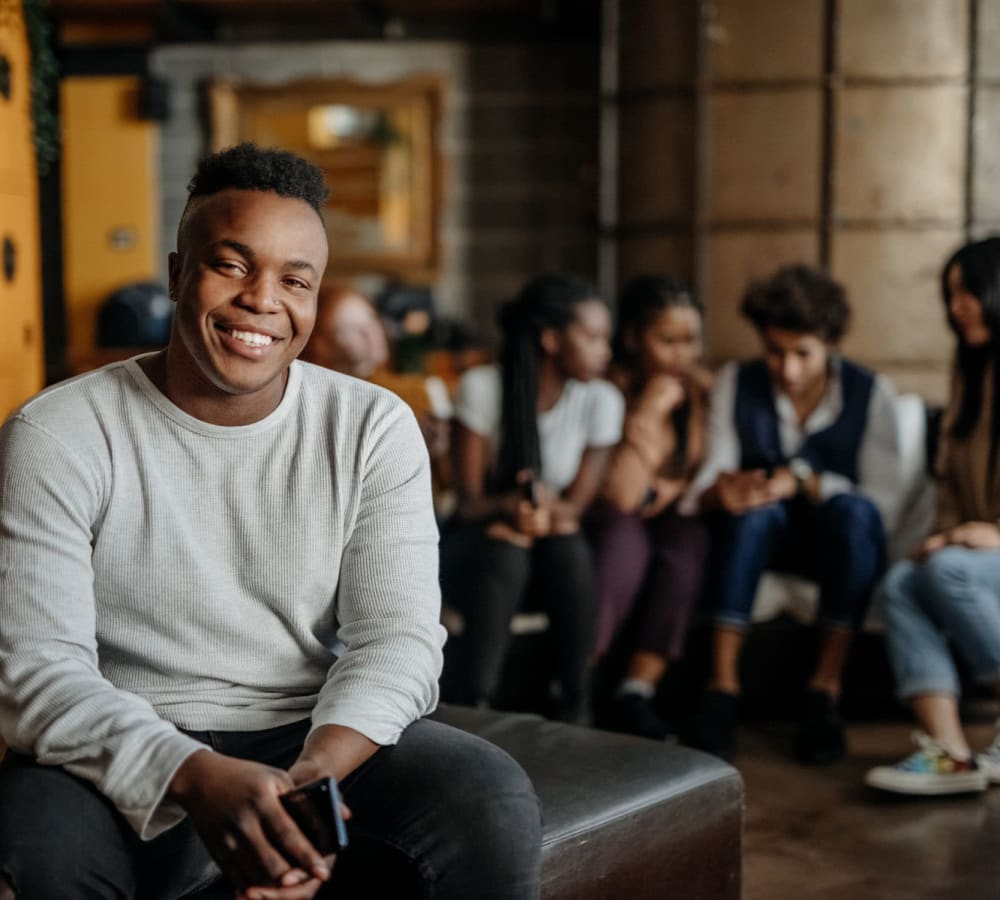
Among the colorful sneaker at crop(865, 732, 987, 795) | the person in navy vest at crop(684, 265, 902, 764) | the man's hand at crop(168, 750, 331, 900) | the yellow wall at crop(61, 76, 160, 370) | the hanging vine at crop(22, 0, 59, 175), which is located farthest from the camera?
the yellow wall at crop(61, 76, 160, 370)

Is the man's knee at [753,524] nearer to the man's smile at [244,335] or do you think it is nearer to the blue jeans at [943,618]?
the blue jeans at [943,618]

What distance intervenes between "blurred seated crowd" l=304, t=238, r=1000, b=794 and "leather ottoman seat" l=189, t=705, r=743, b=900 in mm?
911

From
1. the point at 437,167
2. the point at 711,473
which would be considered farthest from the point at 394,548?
the point at 437,167

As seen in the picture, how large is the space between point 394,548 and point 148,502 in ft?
0.93

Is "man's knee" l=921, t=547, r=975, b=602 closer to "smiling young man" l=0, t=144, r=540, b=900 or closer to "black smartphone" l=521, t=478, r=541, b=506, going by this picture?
"black smartphone" l=521, t=478, r=541, b=506

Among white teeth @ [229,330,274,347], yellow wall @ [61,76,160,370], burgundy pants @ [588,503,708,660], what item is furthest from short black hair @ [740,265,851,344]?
yellow wall @ [61,76,160,370]

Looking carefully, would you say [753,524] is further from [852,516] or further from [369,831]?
[369,831]

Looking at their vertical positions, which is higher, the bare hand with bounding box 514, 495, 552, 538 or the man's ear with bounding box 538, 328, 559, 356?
the man's ear with bounding box 538, 328, 559, 356

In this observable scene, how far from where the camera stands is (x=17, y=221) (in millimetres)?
2699

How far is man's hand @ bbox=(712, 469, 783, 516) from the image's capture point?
9.89ft

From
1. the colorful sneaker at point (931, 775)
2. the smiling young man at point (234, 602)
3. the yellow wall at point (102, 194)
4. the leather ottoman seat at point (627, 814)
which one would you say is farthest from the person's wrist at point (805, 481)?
the yellow wall at point (102, 194)

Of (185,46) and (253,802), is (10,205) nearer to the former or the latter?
(253,802)

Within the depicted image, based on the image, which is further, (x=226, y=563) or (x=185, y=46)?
(x=185, y=46)

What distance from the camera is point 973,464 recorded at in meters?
2.86
